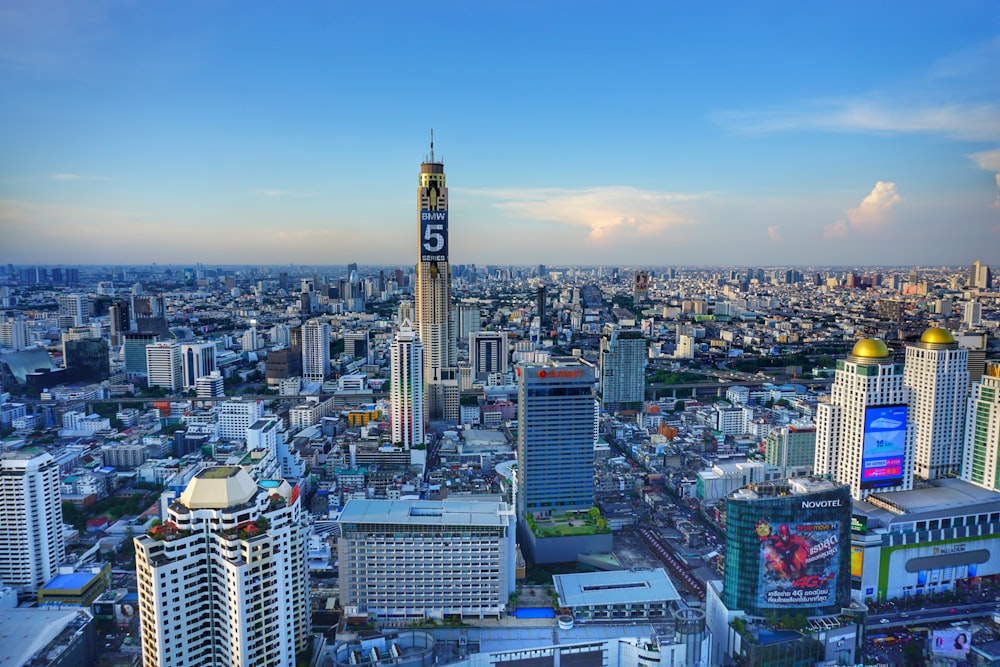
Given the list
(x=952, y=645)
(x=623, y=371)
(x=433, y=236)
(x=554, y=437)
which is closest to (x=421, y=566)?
(x=554, y=437)

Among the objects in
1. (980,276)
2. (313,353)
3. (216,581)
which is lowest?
(313,353)

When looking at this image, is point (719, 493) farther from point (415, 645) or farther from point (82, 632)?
point (82, 632)

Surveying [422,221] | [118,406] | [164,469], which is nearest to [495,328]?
[422,221]

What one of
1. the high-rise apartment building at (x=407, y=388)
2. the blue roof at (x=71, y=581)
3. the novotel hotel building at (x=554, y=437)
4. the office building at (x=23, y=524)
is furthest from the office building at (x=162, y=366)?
the novotel hotel building at (x=554, y=437)

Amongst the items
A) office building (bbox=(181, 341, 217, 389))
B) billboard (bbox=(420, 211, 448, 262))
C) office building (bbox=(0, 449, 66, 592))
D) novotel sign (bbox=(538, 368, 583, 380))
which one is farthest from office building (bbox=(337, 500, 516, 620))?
office building (bbox=(181, 341, 217, 389))

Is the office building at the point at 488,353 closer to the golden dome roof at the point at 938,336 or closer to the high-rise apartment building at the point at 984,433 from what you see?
the golden dome roof at the point at 938,336

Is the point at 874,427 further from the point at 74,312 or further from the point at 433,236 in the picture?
the point at 74,312
